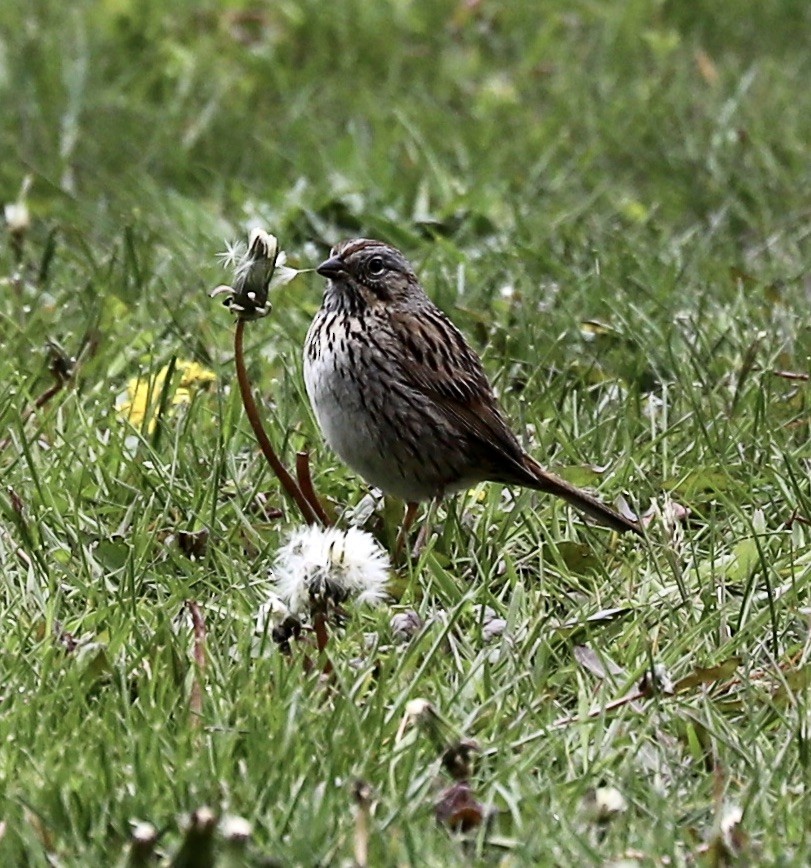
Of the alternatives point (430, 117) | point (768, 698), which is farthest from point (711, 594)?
point (430, 117)

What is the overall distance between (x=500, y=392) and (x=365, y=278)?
0.75 meters

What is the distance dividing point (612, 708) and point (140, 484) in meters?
1.53

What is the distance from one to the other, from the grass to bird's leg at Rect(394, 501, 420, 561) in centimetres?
6


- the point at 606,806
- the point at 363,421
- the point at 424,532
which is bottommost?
the point at 424,532

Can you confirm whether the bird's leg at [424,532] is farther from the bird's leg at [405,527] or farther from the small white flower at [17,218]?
the small white flower at [17,218]

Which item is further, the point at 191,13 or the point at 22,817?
the point at 191,13

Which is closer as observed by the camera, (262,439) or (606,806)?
(606,806)

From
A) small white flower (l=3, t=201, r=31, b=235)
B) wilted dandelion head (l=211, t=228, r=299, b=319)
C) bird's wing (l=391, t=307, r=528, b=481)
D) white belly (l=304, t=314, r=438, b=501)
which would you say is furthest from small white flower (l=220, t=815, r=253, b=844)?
small white flower (l=3, t=201, r=31, b=235)

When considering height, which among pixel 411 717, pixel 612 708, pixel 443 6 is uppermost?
pixel 411 717

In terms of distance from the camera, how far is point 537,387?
563 cm

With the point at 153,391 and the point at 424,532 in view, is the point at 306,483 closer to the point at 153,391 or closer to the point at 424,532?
the point at 424,532

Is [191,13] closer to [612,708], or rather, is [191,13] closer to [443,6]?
[443,6]

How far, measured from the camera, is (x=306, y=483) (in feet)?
15.1

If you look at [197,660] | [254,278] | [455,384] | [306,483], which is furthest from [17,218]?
[197,660]
